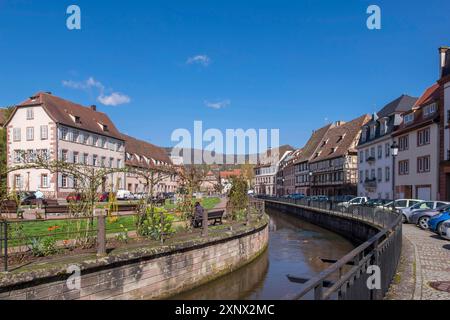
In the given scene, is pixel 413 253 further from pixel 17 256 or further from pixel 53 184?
pixel 53 184

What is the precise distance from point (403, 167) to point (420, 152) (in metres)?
3.71

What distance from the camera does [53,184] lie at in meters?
47.4

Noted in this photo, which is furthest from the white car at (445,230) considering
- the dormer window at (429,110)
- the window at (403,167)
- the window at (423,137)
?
the window at (403,167)

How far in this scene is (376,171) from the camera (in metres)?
48.3

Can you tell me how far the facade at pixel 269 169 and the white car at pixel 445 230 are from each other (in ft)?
286

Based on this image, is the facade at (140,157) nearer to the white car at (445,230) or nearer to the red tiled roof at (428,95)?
the red tiled roof at (428,95)

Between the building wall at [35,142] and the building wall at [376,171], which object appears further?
the building wall at [35,142]

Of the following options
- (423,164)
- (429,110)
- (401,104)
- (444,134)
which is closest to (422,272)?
Answer: (444,134)

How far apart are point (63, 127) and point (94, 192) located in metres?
41.0

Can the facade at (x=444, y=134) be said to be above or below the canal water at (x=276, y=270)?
above

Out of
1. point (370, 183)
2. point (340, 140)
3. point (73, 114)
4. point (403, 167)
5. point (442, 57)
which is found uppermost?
point (442, 57)

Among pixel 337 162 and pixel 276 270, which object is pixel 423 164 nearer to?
pixel 337 162

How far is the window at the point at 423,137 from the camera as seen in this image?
3692 cm
